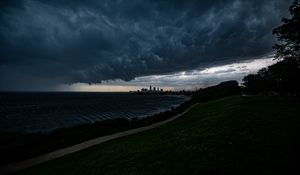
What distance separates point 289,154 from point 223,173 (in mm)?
5607

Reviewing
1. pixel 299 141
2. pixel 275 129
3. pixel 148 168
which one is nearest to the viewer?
pixel 148 168

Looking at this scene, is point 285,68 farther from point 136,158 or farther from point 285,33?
point 136,158

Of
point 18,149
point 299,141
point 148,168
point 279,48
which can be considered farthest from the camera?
point 279,48

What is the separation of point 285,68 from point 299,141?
3526 centimetres

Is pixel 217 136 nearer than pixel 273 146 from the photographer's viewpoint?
No

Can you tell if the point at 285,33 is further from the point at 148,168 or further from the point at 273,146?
the point at 148,168

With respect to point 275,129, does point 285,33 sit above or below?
above

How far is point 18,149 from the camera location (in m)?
22.8

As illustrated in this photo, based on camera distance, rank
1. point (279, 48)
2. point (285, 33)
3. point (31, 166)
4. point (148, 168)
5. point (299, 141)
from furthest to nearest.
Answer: point (279, 48)
point (285, 33)
point (31, 166)
point (299, 141)
point (148, 168)

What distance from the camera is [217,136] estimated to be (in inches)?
570

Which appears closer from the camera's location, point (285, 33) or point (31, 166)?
point (31, 166)

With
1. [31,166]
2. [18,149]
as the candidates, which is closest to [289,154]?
[31,166]

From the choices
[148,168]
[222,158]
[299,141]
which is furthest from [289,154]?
[148,168]

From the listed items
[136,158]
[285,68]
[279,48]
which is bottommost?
[136,158]
